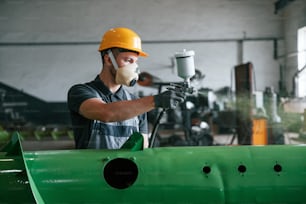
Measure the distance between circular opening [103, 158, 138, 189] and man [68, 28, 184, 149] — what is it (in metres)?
0.22

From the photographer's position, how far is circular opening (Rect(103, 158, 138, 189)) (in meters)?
1.21

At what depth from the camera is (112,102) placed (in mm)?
1497

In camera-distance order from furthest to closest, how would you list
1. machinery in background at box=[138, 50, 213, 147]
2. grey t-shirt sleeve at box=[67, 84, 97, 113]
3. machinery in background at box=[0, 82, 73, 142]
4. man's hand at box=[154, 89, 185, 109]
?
machinery in background at box=[0, 82, 73, 142]
machinery in background at box=[138, 50, 213, 147]
grey t-shirt sleeve at box=[67, 84, 97, 113]
man's hand at box=[154, 89, 185, 109]

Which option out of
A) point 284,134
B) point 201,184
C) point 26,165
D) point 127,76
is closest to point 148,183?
point 201,184

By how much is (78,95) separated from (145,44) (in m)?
4.12

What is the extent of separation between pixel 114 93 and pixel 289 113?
3.29 metres

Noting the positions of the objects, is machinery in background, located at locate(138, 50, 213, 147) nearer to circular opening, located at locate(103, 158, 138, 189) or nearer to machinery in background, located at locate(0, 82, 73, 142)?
machinery in background, located at locate(0, 82, 73, 142)

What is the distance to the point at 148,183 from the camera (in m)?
1.20

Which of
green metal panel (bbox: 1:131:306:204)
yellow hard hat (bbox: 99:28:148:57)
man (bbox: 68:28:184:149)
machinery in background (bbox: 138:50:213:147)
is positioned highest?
yellow hard hat (bbox: 99:28:148:57)

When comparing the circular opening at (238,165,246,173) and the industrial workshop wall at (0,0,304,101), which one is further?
the industrial workshop wall at (0,0,304,101)

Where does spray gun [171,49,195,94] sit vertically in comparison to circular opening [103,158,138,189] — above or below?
above

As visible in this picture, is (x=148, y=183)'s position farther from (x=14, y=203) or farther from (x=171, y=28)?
(x=171, y=28)

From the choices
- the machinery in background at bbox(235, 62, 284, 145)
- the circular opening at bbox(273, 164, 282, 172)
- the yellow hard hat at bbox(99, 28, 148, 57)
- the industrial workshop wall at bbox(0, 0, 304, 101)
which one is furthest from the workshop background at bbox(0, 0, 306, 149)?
the circular opening at bbox(273, 164, 282, 172)

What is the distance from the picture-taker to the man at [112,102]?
140 centimetres
